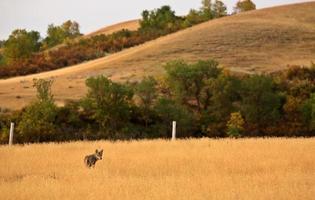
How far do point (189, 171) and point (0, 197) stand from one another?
4613 millimetres

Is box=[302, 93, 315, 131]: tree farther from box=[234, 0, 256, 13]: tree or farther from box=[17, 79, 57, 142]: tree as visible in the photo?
box=[234, 0, 256, 13]: tree

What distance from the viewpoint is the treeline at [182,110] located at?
38.1m

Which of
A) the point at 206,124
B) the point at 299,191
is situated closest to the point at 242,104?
the point at 206,124

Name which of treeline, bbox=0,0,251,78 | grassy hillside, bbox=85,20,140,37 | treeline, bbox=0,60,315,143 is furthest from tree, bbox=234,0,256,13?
treeline, bbox=0,60,315,143

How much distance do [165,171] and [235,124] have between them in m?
28.3

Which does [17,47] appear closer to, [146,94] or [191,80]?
[191,80]

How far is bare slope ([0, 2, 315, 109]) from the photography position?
5738cm

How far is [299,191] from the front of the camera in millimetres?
9422

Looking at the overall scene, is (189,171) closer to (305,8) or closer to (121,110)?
(121,110)

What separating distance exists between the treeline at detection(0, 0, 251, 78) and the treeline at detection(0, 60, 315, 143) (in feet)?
115

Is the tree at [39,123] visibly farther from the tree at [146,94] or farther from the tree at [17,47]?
the tree at [17,47]

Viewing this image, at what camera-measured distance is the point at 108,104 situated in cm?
4238

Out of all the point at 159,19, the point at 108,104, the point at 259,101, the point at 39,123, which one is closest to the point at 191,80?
the point at 259,101

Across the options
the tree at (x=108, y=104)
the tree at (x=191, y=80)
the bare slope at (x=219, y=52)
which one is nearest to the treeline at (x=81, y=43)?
the bare slope at (x=219, y=52)
